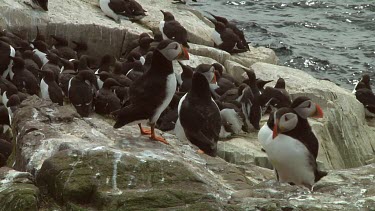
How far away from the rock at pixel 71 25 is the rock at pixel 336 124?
284 cm

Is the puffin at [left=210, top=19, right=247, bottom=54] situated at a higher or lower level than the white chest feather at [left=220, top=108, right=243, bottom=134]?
lower

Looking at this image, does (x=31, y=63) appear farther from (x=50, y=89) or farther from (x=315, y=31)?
(x=315, y=31)

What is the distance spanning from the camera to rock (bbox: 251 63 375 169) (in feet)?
44.7

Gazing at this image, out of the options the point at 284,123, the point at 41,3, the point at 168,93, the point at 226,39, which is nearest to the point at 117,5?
the point at 41,3

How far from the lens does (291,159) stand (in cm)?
834

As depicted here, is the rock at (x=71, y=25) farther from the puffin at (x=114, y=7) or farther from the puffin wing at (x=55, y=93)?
the puffin wing at (x=55, y=93)

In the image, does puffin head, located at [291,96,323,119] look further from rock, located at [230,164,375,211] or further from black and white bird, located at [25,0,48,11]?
black and white bird, located at [25,0,48,11]

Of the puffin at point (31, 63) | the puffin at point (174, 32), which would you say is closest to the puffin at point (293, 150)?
the puffin at point (31, 63)

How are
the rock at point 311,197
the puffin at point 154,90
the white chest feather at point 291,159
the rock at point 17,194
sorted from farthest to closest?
1. the puffin at point 154,90
2. the white chest feather at point 291,159
3. the rock at point 311,197
4. the rock at point 17,194

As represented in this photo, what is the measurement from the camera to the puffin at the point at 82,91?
13086mm

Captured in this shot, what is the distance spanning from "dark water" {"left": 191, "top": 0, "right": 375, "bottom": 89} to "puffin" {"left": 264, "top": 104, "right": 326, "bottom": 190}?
1170cm

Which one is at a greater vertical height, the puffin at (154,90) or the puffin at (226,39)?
the puffin at (154,90)

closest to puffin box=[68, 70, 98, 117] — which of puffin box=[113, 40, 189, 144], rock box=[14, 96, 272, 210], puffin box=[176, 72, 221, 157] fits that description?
puffin box=[176, 72, 221, 157]

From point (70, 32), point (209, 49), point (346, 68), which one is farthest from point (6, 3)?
point (346, 68)
